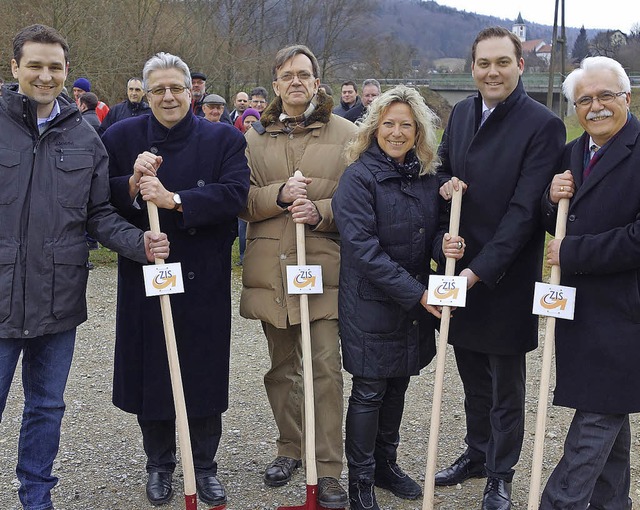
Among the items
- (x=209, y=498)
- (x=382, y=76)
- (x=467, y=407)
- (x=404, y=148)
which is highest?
(x=382, y=76)

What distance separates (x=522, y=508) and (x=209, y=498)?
1.71m

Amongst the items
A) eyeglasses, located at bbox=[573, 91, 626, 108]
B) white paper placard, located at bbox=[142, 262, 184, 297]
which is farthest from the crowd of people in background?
white paper placard, located at bbox=[142, 262, 184, 297]

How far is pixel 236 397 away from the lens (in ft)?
18.2

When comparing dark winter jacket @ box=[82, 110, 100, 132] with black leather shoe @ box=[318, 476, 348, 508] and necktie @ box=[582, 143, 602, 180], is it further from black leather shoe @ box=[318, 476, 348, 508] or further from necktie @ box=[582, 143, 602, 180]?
necktie @ box=[582, 143, 602, 180]

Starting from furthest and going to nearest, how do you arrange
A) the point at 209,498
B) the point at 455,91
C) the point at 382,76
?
the point at 455,91 < the point at 382,76 < the point at 209,498

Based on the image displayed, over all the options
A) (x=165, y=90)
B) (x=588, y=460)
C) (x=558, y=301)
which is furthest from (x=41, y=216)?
(x=588, y=460)

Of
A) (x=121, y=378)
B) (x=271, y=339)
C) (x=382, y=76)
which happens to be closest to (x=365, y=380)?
(x=271, y=339)

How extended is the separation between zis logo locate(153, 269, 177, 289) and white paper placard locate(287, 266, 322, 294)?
60 centimetres

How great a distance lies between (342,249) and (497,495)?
5.10 feet

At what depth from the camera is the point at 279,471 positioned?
425cm

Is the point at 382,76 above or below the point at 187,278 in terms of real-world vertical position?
above

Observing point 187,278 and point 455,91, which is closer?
point 187,278

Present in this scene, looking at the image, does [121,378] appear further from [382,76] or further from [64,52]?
[382,76]

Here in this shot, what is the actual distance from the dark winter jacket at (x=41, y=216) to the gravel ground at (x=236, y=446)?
124 centimetres
